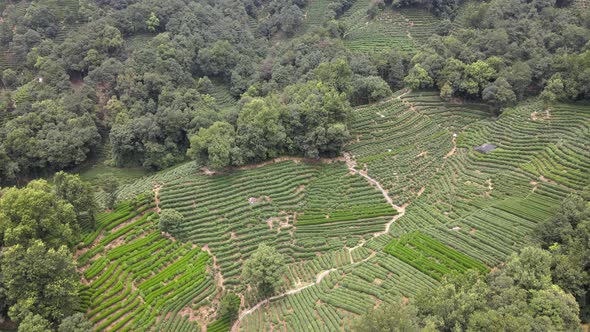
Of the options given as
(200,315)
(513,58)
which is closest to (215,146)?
(200,315)

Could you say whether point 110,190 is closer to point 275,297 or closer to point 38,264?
point 38,264

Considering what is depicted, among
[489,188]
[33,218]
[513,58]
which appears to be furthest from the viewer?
[513,58]

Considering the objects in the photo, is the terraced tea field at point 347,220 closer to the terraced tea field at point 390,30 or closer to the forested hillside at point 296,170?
the forested hillside at point 296,170

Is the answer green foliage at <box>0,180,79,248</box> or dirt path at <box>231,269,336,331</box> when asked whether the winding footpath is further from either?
green foliage at <box>0,180,79,248</box>

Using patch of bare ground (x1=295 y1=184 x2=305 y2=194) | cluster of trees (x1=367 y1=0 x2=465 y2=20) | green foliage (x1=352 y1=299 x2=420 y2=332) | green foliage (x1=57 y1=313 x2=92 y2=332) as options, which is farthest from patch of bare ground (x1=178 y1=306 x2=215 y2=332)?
cluster of trees (x1=367 y1=0 x2=465 y2=20)

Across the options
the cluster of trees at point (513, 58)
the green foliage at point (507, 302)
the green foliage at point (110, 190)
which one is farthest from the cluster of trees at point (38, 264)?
the cluster of trees at point (513, 58)

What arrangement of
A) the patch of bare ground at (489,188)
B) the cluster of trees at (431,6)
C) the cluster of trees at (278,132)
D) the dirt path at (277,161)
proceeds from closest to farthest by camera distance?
the patch of bare ground at (489,188)
the cluster of trees at (278,132)
the dirt path at (277,161)
the cluster of trees at (431,6)
